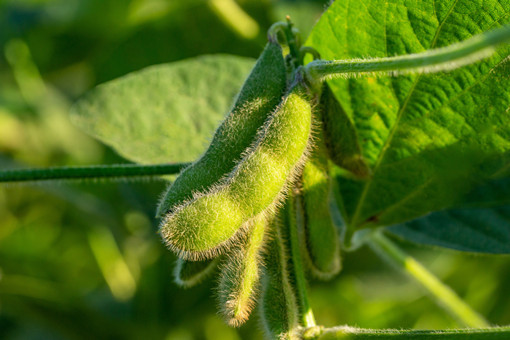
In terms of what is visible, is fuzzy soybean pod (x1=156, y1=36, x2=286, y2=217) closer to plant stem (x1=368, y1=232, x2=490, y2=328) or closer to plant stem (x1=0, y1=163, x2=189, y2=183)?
plant stem (x1=0, y1=163, x2=189, y2=183)

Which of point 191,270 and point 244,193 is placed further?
point 191,270

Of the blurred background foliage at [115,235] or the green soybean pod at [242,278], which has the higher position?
the green soybean pod at [242,278]

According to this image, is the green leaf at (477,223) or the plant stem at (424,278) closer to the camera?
the green leaf at (477,223)

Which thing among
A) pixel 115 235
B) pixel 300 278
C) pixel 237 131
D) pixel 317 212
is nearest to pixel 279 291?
pixel 300 278

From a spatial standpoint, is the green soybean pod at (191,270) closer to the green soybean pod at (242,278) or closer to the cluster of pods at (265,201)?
the cluster of pods at (265,201)

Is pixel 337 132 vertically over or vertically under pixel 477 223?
over

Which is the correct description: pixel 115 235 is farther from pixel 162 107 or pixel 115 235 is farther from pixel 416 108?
pixel 416 108

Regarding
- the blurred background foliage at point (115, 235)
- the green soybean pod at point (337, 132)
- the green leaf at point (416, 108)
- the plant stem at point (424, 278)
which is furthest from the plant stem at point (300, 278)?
the blurred background foliage at point (115, 235)
